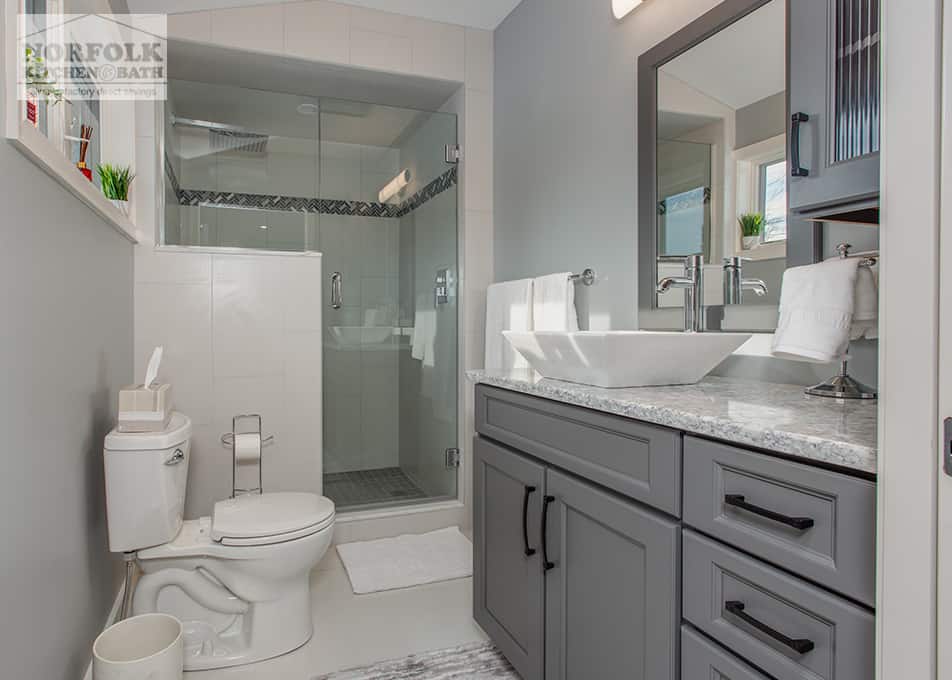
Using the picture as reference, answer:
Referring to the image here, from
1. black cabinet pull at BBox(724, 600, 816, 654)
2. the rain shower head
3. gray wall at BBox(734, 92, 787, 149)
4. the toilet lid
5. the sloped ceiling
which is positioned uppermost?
the sloped ceiling

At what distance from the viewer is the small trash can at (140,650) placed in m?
1.44

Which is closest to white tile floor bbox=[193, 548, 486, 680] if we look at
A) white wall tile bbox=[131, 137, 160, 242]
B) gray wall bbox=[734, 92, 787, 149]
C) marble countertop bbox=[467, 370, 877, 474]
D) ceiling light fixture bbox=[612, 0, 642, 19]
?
marble countertop bbox=[467, 370, 877, 474]

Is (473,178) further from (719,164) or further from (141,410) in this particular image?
(141,410)

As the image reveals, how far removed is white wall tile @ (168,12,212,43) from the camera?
266cm

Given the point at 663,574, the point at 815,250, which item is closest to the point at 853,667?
the point at 663,574

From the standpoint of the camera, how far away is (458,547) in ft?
9.46

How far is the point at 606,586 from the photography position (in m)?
1.25

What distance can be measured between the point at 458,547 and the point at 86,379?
1758mm

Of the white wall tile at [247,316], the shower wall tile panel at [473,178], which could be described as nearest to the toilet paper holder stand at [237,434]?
the white wall tile at [247,316]

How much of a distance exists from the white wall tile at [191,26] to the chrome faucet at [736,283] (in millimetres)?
2431

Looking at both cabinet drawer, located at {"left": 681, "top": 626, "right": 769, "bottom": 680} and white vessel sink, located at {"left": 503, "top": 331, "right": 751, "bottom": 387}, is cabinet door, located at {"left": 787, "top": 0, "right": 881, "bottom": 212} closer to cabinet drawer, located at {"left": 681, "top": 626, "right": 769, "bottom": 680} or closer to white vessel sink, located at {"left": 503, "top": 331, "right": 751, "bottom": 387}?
white vessel sink, located at {"left": 503, "top": 331, "right": 751, "bottom": 387}

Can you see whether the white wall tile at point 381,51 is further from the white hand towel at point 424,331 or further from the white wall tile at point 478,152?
the white hand towel at point 424,331

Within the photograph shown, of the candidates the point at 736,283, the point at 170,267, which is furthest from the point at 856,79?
the point at 170,267

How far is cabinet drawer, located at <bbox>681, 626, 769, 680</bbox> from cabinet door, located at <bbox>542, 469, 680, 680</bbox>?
2 cm
